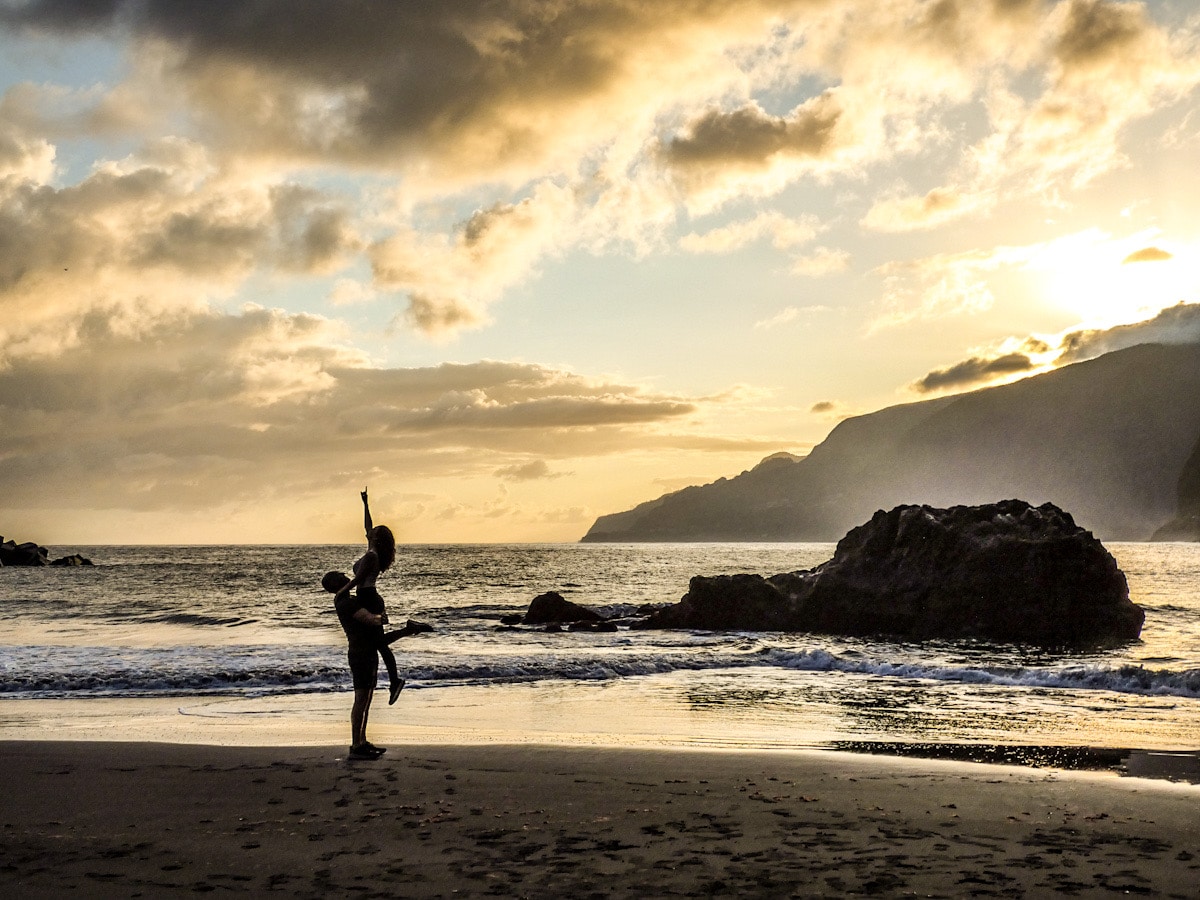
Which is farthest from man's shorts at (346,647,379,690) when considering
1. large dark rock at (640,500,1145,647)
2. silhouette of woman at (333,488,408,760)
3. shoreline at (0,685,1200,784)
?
large dark rock at (640,500,1145,647)

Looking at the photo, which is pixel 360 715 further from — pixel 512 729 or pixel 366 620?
pixel 512 729

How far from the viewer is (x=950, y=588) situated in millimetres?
28000

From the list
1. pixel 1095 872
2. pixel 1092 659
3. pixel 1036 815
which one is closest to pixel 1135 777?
pixel 1036 815

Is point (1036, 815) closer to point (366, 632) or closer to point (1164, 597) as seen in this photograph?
point (366, 632)

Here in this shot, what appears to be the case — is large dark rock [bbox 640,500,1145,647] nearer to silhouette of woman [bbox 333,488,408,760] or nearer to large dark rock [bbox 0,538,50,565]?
silhouette of woman [bbox 333,488,408,760]

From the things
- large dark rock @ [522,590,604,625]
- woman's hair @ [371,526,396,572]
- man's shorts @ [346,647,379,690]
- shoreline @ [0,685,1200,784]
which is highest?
woman's hair @ [371,526,396,572]

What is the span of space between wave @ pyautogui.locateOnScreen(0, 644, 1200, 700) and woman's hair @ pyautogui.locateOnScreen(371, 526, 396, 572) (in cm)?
890

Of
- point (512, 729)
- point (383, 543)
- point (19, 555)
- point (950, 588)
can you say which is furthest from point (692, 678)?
point (19, 555)

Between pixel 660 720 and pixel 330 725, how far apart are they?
5.13 meters

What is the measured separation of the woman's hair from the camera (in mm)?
10555

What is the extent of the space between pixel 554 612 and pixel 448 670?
12917 mm

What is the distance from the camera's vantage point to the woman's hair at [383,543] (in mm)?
10555

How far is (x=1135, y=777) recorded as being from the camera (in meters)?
9.39

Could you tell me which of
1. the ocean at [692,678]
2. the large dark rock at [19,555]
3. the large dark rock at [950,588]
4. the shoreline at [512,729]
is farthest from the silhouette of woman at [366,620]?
the large dark rock at [19,555]
